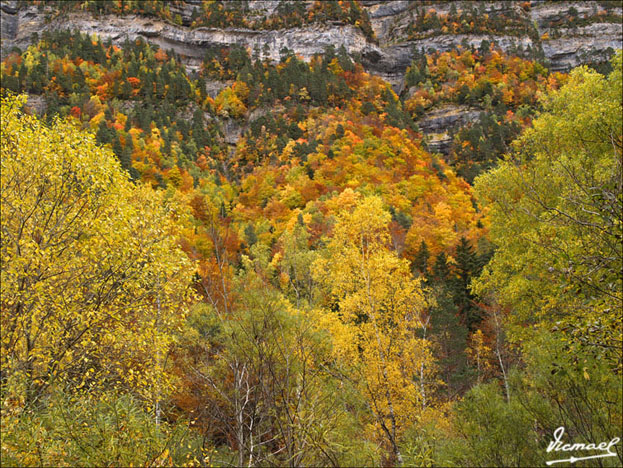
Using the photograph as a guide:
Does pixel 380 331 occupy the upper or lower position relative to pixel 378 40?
lower

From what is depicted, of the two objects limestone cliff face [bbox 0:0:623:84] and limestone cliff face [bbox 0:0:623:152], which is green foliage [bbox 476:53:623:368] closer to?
limestone cliff face [bbox 0:0:623:152]

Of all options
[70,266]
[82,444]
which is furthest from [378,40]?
[82,444]

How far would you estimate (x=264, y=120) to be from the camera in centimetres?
8750

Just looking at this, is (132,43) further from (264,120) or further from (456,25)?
(456,25)

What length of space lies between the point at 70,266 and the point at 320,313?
1115cm

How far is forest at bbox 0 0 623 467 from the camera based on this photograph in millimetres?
5133

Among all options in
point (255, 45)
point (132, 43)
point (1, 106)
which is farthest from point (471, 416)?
point (255, 45)

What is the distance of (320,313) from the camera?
17.7 m

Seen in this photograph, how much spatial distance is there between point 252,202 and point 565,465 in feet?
184

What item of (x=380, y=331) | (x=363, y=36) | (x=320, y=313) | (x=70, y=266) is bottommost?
(x=320, y=313)

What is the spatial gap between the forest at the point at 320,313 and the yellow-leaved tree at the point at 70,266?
0.06m

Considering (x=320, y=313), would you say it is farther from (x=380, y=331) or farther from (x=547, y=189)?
(x=547, y=189)

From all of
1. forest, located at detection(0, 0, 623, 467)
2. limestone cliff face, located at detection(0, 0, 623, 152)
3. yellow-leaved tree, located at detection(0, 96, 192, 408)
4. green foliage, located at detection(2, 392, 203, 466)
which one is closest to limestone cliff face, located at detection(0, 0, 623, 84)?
limestone cliff face, located at detection(0, 0, 623, 152)

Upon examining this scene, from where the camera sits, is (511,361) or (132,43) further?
(132,43)
